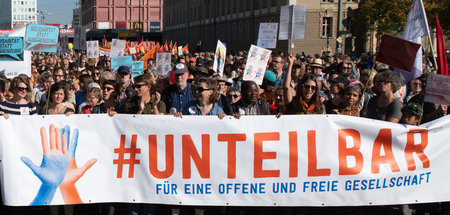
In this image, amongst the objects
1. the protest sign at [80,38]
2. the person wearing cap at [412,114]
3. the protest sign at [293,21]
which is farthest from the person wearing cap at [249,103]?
the protest sign at [80,38]

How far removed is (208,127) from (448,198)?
7.46 ft

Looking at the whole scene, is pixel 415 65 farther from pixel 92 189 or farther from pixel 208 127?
pixel 92 189

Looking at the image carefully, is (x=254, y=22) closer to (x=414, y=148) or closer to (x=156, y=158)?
(x=414, y=148)

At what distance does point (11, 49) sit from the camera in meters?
9.58

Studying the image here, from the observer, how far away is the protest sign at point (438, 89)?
18.8 ft

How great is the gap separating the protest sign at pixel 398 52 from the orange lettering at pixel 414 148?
1.21 meters

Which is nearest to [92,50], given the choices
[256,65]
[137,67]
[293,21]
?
[137,67]

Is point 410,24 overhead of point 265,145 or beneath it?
overhead

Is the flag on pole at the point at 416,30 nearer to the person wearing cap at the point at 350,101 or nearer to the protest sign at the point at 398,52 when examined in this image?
the protest sign at the point at 398,52

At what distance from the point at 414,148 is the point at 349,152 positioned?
1.94 feet

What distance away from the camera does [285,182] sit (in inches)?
214

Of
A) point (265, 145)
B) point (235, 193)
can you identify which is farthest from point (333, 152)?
point (235, 193)

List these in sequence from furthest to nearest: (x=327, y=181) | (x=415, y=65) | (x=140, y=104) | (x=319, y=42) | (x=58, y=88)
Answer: (x=319, y=42), (x=415, y=65), (x=58, y=88), (x=140, y=104), (x=327, y=181)

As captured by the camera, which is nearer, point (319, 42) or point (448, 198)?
point (448, 198)
